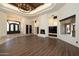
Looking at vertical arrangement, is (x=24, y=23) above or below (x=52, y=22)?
above

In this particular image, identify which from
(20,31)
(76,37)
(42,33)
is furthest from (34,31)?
(76,37)

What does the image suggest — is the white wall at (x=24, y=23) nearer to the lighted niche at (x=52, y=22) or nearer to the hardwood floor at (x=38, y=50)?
the lighted niche at (x=52, y=22)

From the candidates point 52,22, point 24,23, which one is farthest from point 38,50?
point 24,23

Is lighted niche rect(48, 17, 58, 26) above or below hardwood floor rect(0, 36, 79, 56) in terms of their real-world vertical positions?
above

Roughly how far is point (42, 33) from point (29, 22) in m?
6.37

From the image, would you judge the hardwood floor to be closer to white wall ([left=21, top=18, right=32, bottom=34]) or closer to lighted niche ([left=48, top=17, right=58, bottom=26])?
lighted niche ([left=48, top=17, right=58, bottom=26])

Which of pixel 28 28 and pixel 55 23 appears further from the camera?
pixel 28 28

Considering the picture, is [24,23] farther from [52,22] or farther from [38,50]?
[38,50]

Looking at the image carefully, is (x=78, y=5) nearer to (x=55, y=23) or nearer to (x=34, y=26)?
(x=55, y=23)

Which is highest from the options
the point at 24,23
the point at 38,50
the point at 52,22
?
the point at 24,23

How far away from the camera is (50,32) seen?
12891mm

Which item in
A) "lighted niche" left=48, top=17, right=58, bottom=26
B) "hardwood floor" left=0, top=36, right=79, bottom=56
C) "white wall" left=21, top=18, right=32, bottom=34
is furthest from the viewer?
"white wall" left=21, top=18, right=32, bottom=34

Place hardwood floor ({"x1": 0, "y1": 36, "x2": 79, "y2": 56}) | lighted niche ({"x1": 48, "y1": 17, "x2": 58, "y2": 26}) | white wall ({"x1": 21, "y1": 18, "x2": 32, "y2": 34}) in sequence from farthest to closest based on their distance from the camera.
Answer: white wall ({"x1": 21, "y1": 18, "x2": 32, "y2": 34}) < lighted niche ({"x1": 48, "y1": 17, "x2": 58, "y2": 26}) < hardwood floor ({"x1": 0, "y1": 36, "x2": 79, "y2": 56})

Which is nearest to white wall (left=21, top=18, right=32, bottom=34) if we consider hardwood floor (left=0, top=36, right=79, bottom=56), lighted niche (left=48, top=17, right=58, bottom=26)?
lighted niche (left=48, top=17, right=58, bottom=26)
